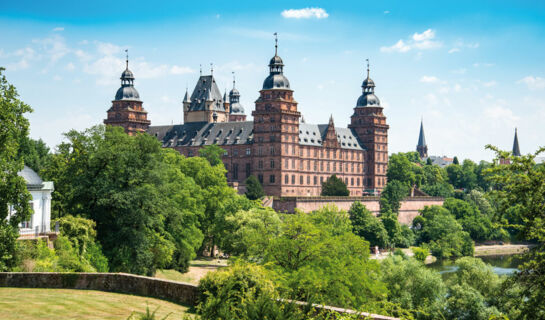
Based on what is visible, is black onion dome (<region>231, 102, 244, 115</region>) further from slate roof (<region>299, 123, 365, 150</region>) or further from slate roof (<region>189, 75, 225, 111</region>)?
slate roof (<region>299, 123, 365, 150</region>)

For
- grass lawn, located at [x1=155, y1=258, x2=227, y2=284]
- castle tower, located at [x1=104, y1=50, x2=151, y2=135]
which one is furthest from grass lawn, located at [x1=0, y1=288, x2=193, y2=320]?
castle tower, located at [x1=104, y1=50, x2=151, y2=135]

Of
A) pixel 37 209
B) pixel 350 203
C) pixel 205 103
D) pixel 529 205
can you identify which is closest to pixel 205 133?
pixel 205 103

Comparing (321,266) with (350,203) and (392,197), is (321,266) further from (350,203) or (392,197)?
(392,197)

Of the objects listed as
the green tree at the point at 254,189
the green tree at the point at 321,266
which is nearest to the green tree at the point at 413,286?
the green tree at the point at 321,266

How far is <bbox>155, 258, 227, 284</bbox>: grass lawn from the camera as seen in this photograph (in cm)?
5444

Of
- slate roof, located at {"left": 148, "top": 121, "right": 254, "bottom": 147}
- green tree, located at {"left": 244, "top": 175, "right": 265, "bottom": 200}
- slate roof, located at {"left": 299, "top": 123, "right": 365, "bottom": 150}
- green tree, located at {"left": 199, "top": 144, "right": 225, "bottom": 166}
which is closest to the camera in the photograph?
green tree, located at {"left": 244, "top": 175, "right": 265, "bottom": 200}

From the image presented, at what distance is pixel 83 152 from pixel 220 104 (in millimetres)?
91949

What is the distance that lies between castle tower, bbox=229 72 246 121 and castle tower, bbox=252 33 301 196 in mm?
38738

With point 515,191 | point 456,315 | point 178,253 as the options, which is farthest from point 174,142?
point 515,191

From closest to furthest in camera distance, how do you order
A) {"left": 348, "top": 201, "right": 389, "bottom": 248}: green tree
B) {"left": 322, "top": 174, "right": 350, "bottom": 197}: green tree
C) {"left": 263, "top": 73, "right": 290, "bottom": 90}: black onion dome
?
{"left": 348, "top": 201, "right": 389, "bottom": 248}: green tree, {"left": 263, "top": 73, "right": 290, "bottom": 90}: black onion dome, {"left": 322, "top": 174, "right": 350, "bottom": 197}: green tree

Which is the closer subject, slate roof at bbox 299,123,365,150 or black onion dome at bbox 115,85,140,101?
slate roof at bbox 299,123,365,150

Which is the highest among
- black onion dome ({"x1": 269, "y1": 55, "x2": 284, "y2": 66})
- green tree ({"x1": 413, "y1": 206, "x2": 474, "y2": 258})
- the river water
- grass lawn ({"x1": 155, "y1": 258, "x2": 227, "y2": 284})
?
black onion dome ({"x1": 269, "y1": 55, "x2": 284, "y2": 66})

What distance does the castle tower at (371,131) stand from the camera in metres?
130

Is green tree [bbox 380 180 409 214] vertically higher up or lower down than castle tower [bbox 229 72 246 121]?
lower down
